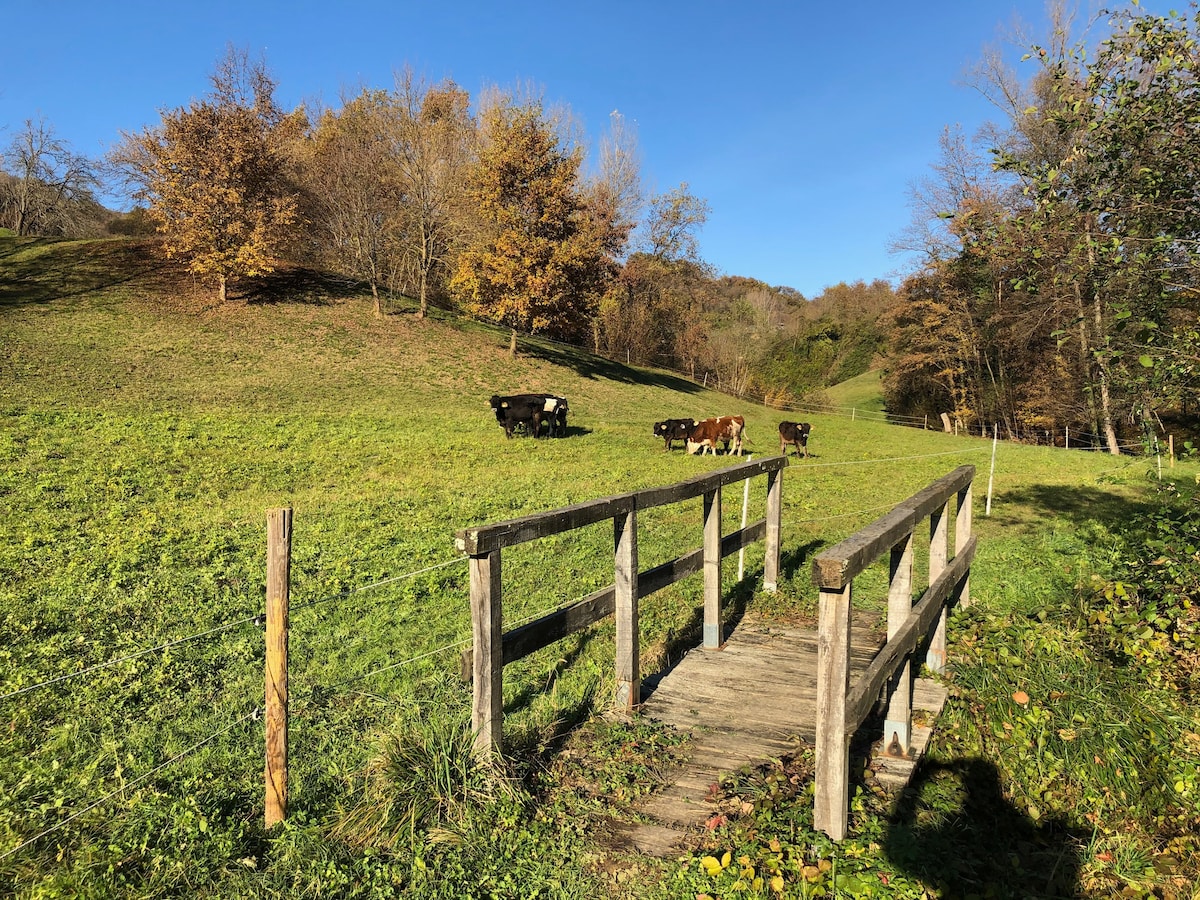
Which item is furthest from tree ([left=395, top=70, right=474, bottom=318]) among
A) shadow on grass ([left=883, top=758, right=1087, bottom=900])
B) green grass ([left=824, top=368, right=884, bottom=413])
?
shadow on grass ([left=883, top=758, right=1087, bottom=900])

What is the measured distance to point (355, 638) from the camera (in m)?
5.95

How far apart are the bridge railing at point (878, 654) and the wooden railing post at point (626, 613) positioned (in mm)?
1152

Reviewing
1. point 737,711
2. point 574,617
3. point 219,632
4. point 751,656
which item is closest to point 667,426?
point 751,656

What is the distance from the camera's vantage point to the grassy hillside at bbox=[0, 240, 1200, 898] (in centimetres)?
298

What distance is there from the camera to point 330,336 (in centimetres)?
2664

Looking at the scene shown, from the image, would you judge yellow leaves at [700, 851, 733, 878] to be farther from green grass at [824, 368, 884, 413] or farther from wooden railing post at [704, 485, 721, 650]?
green grass at [824, 368, 884, 413]

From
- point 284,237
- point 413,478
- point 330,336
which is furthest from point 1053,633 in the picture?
point 284,237

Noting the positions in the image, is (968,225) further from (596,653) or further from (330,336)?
(330,336)

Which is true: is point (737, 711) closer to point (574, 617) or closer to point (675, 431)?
point (574, 617)

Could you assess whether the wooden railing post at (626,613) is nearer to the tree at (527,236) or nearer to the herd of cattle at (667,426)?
the herd of cattle at (667,426)

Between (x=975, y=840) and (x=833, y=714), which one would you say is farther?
(x=975, y=840)

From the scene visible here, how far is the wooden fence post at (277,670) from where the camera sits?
3156 millimetres

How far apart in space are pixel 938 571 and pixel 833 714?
8.02 ft

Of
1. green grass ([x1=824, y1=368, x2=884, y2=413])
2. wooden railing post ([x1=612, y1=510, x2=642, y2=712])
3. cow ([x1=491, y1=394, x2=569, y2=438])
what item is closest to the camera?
wooden railing post ([x1=612, y1=510, x2=642, y2=712])
